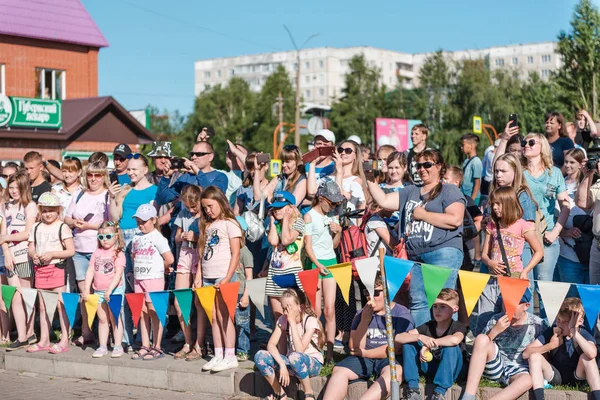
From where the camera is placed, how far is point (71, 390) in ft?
26.7

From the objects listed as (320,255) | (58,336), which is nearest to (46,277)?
(58,336)

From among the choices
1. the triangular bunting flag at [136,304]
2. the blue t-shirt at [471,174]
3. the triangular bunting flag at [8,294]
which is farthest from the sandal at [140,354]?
the blue t-shirt at [471,174]

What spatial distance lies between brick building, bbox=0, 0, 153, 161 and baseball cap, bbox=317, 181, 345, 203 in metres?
28.9

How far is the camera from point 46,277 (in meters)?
9.39

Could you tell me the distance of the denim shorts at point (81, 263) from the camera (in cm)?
925

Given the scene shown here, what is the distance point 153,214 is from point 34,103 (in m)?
28.1

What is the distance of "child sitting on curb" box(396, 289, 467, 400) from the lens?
6543 mm

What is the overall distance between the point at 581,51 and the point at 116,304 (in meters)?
30.9

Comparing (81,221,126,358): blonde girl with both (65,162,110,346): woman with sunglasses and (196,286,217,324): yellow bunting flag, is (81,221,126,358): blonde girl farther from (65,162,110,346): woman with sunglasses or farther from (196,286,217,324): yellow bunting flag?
(196,286,217,324): yellow bunting flag

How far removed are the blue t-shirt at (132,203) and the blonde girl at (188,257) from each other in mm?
745

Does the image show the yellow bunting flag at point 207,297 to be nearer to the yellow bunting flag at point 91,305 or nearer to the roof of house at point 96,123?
the yellow bunting flag at point 91,305

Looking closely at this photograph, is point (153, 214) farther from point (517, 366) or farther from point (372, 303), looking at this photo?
point (517, 366)

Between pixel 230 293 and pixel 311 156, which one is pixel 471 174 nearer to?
pixel 311 156

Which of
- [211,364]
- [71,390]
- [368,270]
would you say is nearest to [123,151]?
[71,390]
